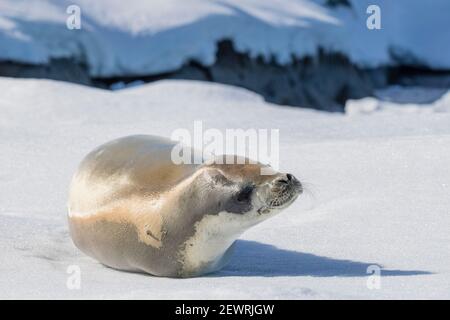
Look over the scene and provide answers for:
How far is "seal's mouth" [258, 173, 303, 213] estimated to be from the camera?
117 inches

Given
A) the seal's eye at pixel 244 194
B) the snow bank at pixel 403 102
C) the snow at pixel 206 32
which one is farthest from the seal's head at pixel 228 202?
the snow bank at pixel 403 102

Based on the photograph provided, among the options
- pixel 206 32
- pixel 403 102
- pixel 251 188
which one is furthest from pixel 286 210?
pixel 403 102

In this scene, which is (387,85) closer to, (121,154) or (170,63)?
(170,63)

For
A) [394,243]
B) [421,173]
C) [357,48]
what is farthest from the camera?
[357,48]

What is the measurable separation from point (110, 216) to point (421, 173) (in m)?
1.63

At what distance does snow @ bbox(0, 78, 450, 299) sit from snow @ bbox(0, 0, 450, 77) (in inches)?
131

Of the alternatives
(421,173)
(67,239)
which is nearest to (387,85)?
(421,173)

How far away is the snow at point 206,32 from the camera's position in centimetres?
991

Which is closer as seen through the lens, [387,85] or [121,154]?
[121,154]

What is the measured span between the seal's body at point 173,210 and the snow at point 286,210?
0.07 metres

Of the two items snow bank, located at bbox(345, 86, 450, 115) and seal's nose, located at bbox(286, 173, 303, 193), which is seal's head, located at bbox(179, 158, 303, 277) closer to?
seal's nose, located at bbox(286, 173, 303, 193)

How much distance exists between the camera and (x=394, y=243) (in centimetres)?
355

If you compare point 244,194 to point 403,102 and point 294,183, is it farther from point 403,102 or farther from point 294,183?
point 403,102

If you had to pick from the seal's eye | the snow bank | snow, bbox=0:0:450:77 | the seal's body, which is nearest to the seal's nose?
the seal's body
